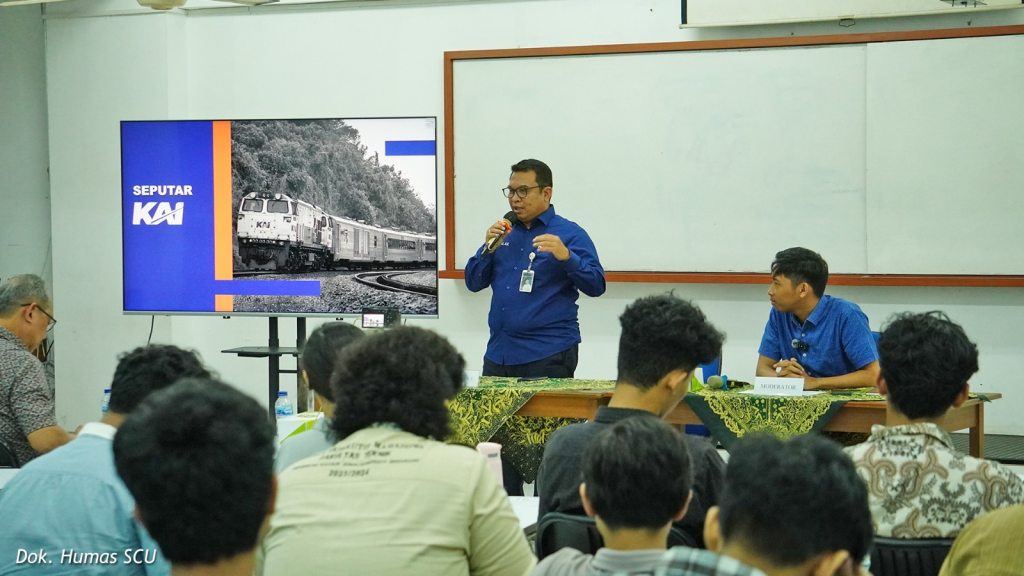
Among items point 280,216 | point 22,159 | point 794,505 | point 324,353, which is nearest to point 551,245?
point 280,216

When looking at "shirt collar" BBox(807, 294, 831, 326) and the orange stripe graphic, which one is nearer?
"shirt collar" BBox(807, 294, 831, 326)

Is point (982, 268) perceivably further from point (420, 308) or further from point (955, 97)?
point (420, 308)

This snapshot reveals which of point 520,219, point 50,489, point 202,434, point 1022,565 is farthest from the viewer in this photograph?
point 520,219

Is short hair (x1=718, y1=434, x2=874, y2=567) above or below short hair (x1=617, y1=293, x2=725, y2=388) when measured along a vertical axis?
below

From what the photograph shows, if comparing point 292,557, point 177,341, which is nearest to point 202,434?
point 292,557

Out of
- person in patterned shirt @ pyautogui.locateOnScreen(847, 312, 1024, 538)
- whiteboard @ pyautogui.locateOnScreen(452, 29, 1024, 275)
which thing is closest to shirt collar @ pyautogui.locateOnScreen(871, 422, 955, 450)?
person in patterned shirt @ pyautogui.locateOnScreen(847, 312, 1024, 538)

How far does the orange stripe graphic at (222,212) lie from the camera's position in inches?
194

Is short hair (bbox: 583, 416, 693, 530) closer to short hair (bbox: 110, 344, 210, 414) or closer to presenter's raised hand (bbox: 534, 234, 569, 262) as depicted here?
short hair (bbox: 110, 344, 210, 414)

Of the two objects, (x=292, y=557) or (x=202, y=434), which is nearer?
(x=202, y=434)

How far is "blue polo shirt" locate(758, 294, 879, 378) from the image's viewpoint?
12.3 feet

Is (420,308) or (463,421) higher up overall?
(420,308)

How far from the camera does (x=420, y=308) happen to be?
477cm

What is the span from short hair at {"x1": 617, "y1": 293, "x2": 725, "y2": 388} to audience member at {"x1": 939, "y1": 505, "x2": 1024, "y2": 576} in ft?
2.45

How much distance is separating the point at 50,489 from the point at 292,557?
0.50 metres
